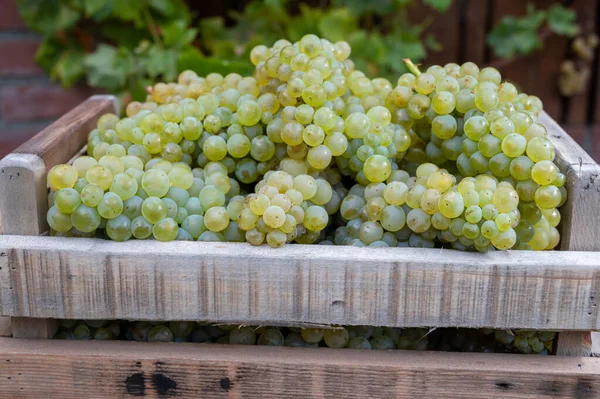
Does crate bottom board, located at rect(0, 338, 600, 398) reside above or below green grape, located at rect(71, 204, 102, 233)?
below

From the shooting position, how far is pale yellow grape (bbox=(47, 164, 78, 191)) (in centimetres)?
65

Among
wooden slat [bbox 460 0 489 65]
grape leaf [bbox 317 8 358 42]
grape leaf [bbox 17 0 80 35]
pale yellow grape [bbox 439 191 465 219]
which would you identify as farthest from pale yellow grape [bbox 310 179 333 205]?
wooden slat [bbox 460 0 489 65]

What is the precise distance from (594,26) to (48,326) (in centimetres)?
171

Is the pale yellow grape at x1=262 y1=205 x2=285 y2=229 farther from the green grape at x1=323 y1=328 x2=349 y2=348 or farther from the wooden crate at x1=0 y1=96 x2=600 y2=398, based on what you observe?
the green grape at x1=323 y1=328 x2=349 y2=348

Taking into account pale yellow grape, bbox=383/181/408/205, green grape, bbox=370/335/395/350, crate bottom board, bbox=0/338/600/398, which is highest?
pale yellow grape, bbox=383/181/408/205

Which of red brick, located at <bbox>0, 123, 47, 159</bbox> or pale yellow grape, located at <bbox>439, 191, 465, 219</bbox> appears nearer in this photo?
pale yellow grape, located at <bbox>439, 191, 465, 219</bbox>

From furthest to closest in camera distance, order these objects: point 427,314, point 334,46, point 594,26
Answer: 1. point 594,26
2. point 334,46
3. point 427,314

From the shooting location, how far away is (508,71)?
1.90 meters

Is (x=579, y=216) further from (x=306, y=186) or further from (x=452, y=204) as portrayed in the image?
(x=306, y=186)

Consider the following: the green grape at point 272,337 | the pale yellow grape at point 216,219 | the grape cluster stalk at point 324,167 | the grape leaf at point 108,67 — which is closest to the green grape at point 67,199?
the grape cluster stalk at point 324,167

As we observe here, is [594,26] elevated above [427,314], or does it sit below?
above

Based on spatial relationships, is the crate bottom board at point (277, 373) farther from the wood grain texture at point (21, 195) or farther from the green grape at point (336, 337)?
the wood grain texture at point (21, 195)

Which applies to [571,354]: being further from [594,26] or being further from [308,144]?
[594,26]

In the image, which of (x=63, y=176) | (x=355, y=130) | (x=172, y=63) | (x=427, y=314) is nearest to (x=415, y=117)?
(x=355, y=130)
